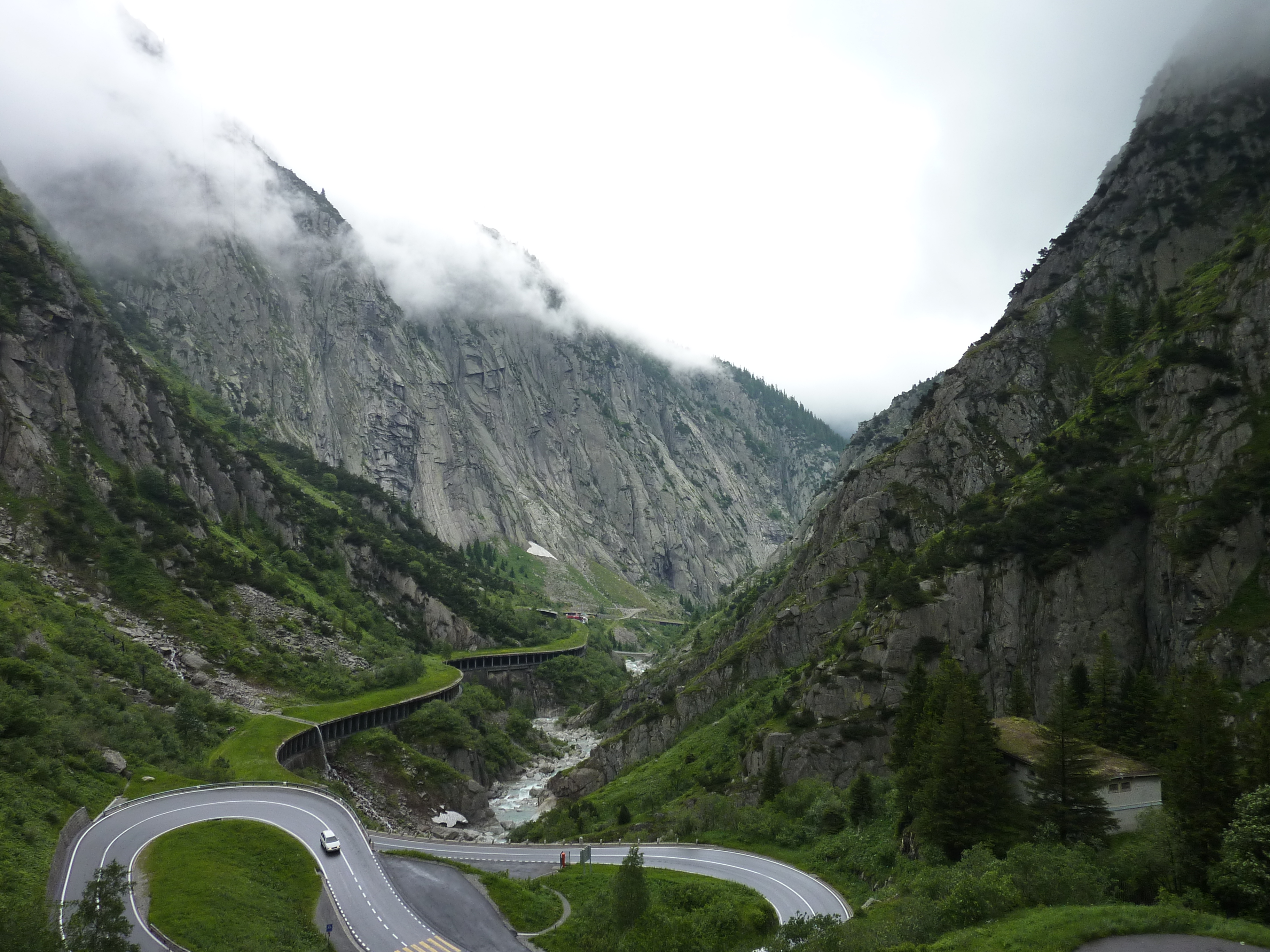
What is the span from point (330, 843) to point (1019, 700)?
4894 centimetres

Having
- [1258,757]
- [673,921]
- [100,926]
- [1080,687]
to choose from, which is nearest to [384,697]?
[673,921]

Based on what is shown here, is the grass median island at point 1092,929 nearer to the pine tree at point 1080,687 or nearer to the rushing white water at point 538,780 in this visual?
the pine tree at point 1080,687

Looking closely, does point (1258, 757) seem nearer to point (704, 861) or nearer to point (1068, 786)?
point (1068, 786)

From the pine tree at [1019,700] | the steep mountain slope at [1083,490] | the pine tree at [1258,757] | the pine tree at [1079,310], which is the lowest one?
the pine tree at [1258,757]

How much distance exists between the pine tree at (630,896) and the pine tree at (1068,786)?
20.8m

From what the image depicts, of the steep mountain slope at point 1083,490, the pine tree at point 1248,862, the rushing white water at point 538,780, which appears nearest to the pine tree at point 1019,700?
the steep mountain slope at point 1083,490

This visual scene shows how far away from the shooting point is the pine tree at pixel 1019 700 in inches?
2202

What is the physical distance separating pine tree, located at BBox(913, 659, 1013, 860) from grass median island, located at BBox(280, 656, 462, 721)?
2637 inches

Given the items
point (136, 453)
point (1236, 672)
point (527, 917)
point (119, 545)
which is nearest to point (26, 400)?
point (136, 453)

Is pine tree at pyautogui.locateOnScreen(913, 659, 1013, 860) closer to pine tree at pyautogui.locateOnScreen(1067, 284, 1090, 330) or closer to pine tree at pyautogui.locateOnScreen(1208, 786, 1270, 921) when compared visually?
pine tree at pyautogui.locateOnScreen(1208, 786, 1270, 921)

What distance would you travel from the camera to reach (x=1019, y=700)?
56188 mm

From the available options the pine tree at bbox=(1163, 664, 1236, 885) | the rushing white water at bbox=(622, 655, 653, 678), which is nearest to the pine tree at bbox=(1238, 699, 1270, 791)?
the pine tree at bbox=(1163, 664, 1236, 885)

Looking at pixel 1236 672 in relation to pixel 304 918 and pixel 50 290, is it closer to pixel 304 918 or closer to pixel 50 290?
pixel 304 918

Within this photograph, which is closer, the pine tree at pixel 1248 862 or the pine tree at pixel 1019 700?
the pine tree at pixel 1248 862
